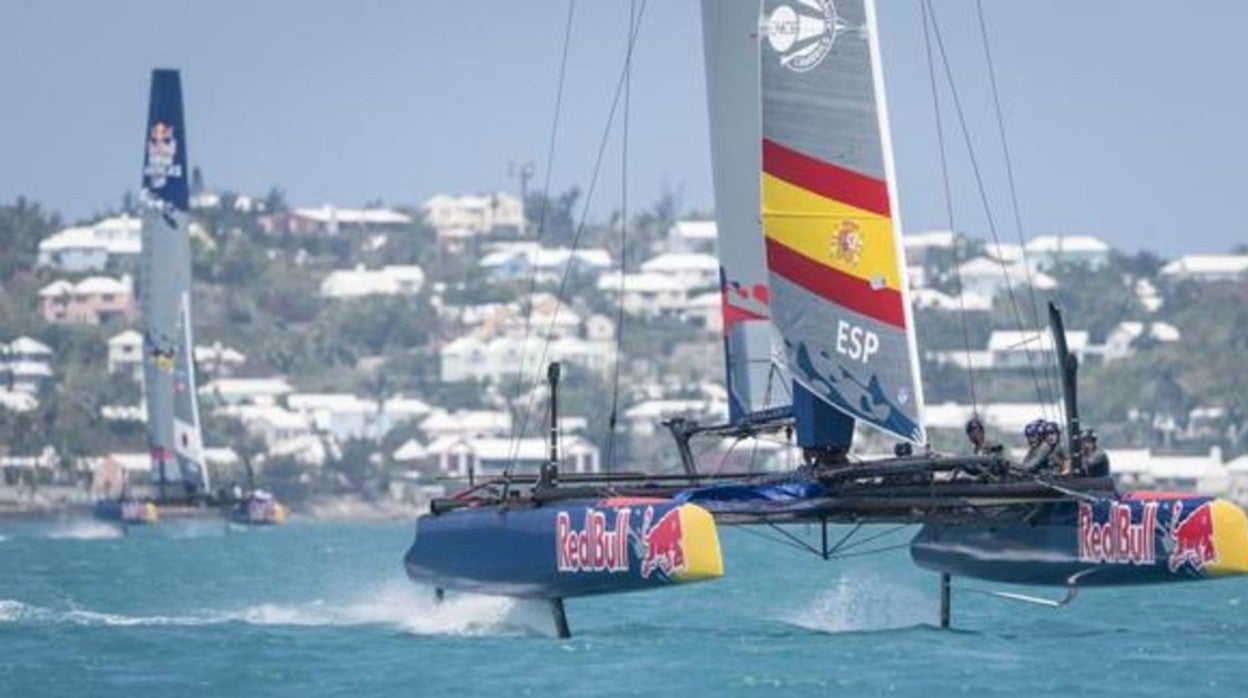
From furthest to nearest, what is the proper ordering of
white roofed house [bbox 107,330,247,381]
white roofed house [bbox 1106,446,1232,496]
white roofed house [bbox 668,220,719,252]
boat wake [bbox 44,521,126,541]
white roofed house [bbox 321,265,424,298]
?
white roofed house [bbox 668,220,719,252], white roofed house [bbox 321,265,424,298], white roofed house [bbox 107,330,247,381], white roofed house [bbox 1106,446,1232,496], boat wake [bbox 44,521,126,541]

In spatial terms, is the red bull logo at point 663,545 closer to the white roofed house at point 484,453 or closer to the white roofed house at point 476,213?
the white roofed house at point 484,453

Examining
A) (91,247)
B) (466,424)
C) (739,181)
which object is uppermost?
(91,247)

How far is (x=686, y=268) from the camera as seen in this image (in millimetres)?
167375

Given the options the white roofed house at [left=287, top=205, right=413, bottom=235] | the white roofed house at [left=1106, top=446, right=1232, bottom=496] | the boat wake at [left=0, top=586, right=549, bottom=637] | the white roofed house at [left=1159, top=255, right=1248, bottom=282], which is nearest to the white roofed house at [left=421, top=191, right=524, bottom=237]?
the white roofed house at [left=287, top=205, right=413, bottom=235]

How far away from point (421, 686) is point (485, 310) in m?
125

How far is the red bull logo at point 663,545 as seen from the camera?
Result: 1009 inches

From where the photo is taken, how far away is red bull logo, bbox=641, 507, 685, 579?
25625mm

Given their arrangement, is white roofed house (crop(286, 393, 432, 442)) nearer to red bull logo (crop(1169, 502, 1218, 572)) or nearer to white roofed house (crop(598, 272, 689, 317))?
white roofed house (crop(598, 272, 689, 317))

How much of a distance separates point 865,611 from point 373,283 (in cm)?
12334

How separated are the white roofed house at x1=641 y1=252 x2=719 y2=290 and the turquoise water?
4828 inches

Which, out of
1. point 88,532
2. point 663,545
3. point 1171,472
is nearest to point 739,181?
point 663,545

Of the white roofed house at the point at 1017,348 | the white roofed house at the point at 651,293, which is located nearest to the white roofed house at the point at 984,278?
the white roofed house at the point at 651,293

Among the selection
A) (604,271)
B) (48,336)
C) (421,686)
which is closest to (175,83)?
(421,686)

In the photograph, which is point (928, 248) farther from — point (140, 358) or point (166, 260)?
point (166, 260)
